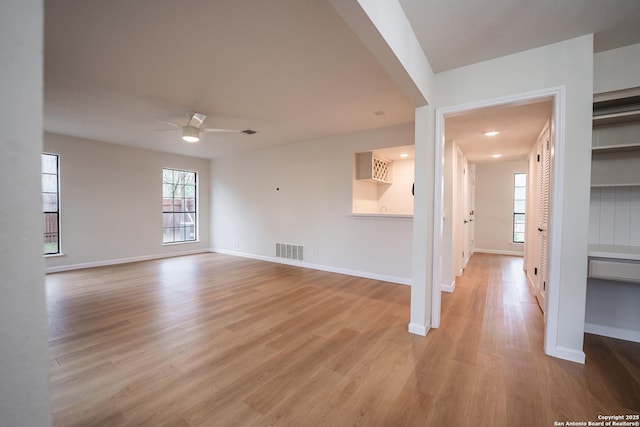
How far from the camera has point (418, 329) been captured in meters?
2.60

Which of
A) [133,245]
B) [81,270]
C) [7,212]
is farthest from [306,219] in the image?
[7,212]

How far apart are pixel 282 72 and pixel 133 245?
552 cm

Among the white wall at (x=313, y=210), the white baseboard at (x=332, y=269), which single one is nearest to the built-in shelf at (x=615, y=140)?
the white wall at (x=313, y=210)

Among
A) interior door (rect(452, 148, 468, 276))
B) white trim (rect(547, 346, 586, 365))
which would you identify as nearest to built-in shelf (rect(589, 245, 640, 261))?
white trim (rect(547, 346, 586, 365))

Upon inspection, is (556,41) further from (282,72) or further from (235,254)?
(235,254)

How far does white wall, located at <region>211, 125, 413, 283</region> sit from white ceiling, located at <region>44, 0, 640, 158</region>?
131 centimetres

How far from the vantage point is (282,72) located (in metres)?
2.65

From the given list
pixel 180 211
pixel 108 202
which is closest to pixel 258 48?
pixel 108 202

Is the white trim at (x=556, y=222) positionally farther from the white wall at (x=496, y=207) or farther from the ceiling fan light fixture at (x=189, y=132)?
the white wall at (x=496, y=207)

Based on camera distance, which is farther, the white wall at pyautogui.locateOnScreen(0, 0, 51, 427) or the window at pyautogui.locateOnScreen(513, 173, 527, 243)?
the window at pyautogui.locateOnScreen(513, 173, 527, 243)

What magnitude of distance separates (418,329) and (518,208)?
620 centimetres

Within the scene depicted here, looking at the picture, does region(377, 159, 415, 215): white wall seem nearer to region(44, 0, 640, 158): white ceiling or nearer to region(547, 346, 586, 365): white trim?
region(44, 0, 640, 158): white ceiling

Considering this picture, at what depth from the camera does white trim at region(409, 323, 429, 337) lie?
258 centimetres

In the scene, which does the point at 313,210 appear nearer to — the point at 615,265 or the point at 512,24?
the point at 512,24
